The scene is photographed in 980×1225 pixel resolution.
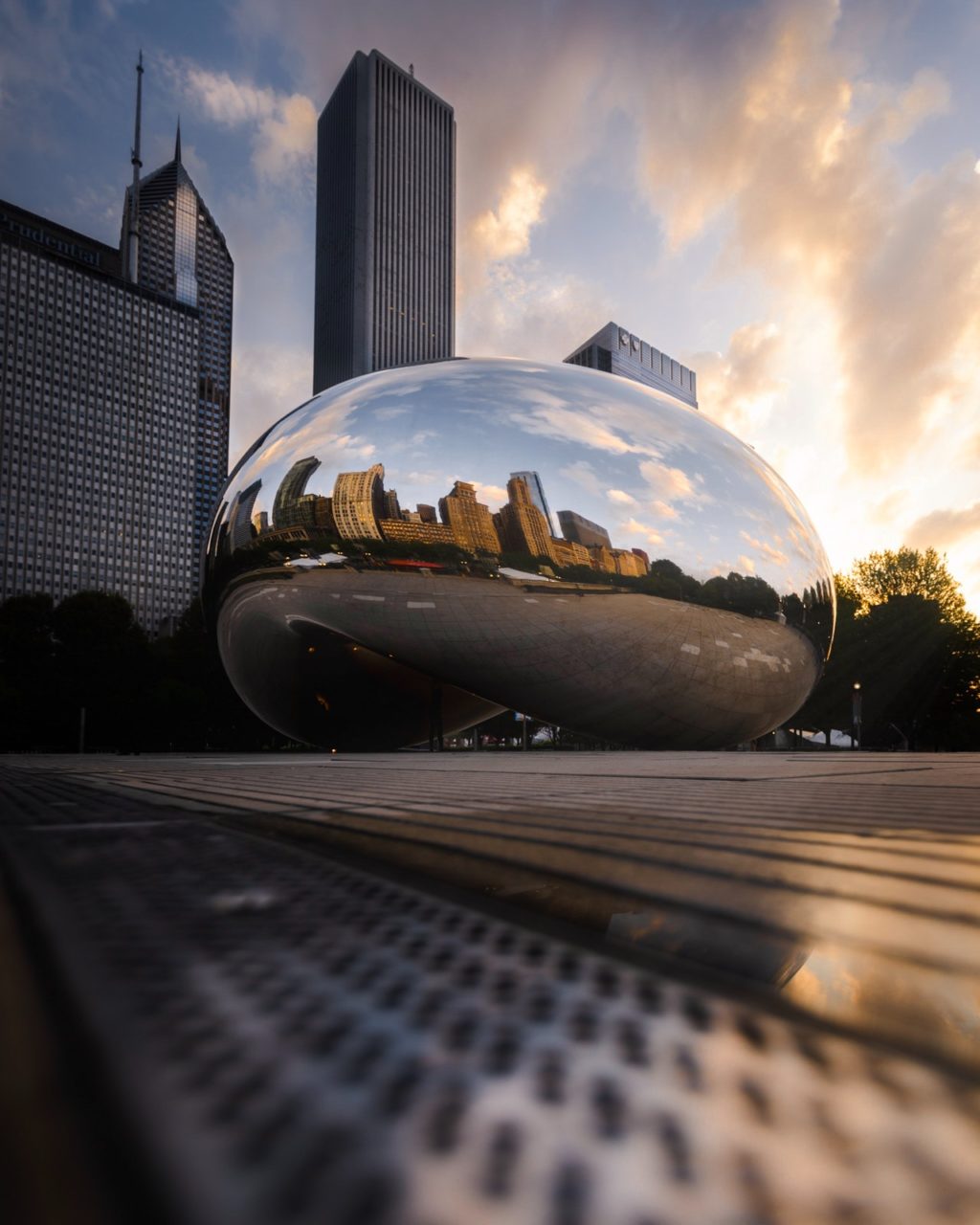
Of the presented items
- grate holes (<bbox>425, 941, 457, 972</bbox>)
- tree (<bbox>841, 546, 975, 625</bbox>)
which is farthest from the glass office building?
grate holes (<bbox>425, 941, 457, 972</bbox>)

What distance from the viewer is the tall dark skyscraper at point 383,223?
104 m

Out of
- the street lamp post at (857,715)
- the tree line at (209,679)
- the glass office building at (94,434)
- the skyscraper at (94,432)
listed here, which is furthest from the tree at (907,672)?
the glass office building at (94,434)

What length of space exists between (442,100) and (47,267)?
202 ft

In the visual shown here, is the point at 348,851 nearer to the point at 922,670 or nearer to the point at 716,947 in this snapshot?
the point at 716,947

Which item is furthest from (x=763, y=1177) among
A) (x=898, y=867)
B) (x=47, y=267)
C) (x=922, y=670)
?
(x=47, y=267)

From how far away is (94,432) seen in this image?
9394 cm

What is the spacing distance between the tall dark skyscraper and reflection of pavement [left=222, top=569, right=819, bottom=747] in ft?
330

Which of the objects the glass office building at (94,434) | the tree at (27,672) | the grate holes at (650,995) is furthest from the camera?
the glass office building at (94,434)

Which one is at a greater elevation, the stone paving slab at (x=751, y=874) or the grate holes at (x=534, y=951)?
the grate holes at (x=534, y=951)

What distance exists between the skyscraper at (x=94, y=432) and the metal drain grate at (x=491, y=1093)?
9534 centimetres

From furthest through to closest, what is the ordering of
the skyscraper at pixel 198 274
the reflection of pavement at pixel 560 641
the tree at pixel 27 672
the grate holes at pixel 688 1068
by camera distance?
the skyscraper at pixel 198 274 → the tree at pixel 27 672 → the reflection of pavement at pixel 560 641 → the grate holes at pixel 688 1068

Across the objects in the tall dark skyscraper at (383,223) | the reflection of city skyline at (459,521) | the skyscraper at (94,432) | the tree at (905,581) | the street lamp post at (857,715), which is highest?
the tall dark skyscraper at (383,223)

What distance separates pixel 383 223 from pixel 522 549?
11343 centimetres

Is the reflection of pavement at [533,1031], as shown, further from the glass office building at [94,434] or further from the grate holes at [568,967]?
the glass office building at [94,434]
